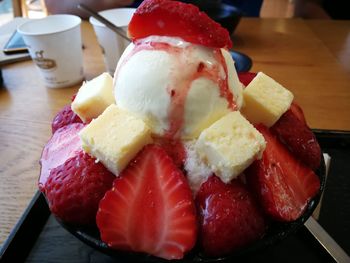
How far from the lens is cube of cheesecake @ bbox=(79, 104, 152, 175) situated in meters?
0.59

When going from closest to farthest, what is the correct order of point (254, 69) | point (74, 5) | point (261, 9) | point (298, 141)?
1. point (298, 141)
2. point (254, 69)
3. point (74, 5)
4. point (261, 9)

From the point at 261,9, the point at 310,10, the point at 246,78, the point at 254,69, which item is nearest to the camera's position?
the point at 246,78

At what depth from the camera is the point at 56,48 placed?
1.33 meters

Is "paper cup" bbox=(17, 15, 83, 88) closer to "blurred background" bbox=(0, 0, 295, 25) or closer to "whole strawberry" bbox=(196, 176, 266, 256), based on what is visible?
"whole strawberry" bbox=(196, 176, 266, 256)

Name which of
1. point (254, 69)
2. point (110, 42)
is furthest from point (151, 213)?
point (254, 69)

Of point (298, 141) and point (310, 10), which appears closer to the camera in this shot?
point (298, 141)

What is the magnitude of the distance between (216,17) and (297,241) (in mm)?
1202

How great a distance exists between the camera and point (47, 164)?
72 centimetres

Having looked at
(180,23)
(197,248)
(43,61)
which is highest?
(180,23)

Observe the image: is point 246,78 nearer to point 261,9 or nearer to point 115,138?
point 115,138

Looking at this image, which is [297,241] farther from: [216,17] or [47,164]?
[216,17]

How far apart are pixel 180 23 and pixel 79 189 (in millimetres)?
327

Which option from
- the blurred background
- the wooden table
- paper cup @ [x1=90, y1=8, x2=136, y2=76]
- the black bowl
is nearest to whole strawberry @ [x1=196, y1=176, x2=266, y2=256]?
the black bowl

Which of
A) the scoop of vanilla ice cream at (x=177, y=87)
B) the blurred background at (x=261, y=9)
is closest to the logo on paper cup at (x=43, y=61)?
the scoop of vanilla ice cream at (x=177, y=87)
